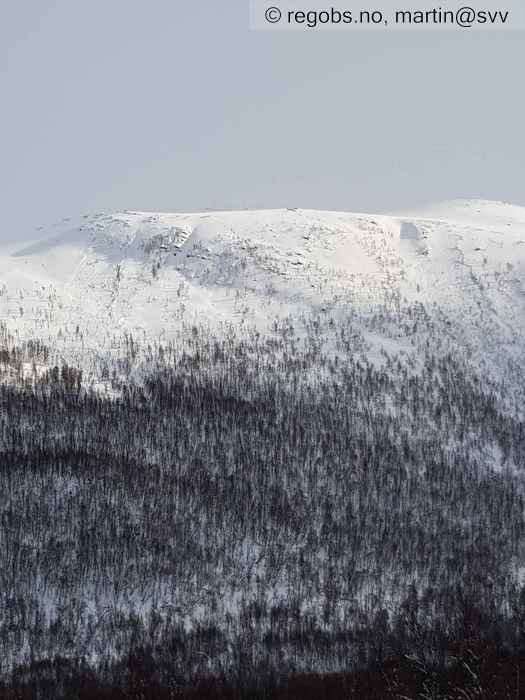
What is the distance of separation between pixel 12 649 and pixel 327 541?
56696 mm

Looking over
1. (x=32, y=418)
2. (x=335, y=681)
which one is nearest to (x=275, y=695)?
(x=335, y=681)

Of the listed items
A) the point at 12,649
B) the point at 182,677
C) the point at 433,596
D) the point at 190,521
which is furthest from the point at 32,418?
the point at 433,596

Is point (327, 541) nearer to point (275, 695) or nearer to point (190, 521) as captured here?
point (190, 521)

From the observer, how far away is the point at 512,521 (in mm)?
199125

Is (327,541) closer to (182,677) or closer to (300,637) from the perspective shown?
(300,637)

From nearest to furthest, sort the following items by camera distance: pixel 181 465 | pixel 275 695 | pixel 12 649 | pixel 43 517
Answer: pixel 275 695, pixel 12 649, pixel 43 517, pixel 181 465

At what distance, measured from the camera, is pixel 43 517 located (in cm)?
18412

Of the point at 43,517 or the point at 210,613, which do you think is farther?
the point at 43,517

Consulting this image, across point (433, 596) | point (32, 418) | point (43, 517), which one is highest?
point (32, 418)

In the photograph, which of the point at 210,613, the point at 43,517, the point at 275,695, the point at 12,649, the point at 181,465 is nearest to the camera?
the point at 275,695

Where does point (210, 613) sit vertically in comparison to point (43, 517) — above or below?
below

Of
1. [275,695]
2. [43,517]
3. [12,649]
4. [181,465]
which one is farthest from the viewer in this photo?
[181,465]

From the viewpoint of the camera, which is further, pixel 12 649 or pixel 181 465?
pixel 181 465

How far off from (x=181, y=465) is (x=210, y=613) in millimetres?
32333
